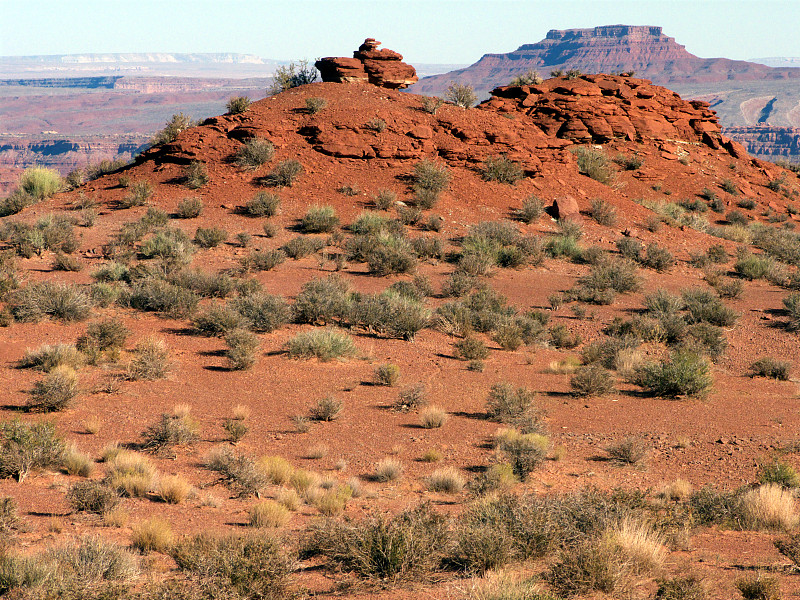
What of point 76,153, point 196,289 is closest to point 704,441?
point 196,289

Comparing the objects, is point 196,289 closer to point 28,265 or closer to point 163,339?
point 163,339

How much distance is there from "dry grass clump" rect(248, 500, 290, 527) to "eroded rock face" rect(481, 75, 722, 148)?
27.5 metres

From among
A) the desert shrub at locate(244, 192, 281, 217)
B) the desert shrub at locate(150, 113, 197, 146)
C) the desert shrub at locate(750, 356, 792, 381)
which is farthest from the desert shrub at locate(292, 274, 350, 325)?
the desert shrub at locate(150, 113, 197, 146)

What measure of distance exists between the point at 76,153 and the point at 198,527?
12571 centimetres

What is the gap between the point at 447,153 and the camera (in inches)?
1024

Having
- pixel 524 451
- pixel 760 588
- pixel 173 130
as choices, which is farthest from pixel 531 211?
pixel 760 588

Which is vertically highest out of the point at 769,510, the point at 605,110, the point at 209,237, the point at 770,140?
the point at 770,140

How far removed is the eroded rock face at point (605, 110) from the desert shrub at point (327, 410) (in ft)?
79.7

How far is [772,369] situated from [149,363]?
36.9ft

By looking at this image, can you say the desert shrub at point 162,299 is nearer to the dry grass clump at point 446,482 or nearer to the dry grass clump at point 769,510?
the dry grass clump at point 446,482

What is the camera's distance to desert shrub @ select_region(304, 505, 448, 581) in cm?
507

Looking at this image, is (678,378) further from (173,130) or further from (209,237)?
(173,130)

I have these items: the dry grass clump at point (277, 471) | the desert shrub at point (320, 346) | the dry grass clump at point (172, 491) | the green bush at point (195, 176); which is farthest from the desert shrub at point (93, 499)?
the green bush at point (195, 176)

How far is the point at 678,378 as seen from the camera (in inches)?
434
